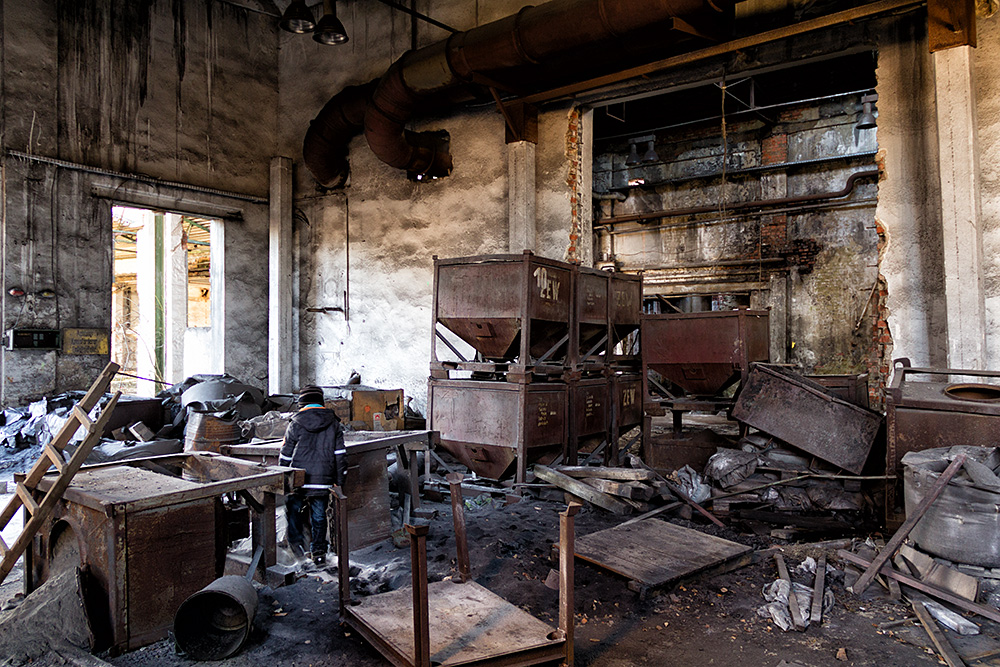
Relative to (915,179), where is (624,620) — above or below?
below

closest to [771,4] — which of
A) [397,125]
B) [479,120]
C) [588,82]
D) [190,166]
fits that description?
[588,82]

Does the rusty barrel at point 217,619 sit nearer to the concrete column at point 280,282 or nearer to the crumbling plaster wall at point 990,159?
the crumbling plaster wall at point 990,159

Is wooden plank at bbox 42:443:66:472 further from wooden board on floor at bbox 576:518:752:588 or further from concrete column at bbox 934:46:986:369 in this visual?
concrete column at bbox 934:46:986:369

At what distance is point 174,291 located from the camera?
14.9m

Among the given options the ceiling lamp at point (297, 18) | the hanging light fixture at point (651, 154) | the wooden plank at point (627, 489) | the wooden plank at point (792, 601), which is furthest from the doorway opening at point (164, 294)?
the wooden plank at point (792, 601)

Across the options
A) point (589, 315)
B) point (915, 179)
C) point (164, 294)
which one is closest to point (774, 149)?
point (915, 179)

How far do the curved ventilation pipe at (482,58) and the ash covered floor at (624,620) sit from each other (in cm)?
527

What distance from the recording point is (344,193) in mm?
11039

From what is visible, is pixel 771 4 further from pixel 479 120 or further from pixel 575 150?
pixel 479 120

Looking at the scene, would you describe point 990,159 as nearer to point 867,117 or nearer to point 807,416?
point 807,416

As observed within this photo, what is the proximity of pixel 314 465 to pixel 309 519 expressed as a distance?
0.54 metres

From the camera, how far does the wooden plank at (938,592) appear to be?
3678mm

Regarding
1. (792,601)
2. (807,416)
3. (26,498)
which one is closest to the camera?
(26,498)

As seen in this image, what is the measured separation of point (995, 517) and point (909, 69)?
489 centimetres
